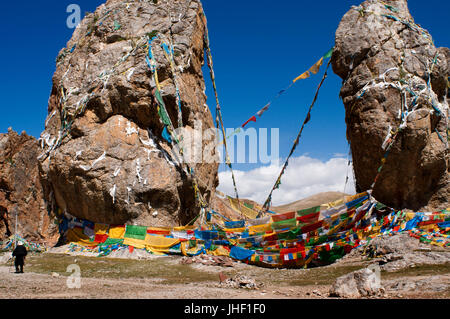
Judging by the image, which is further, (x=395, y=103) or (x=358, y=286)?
(x=395, y=103)

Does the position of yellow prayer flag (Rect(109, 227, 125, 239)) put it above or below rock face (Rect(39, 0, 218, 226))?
below

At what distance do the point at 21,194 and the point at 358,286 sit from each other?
83.4ft

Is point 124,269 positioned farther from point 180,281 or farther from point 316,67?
point 316,67

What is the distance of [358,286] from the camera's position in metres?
6.46

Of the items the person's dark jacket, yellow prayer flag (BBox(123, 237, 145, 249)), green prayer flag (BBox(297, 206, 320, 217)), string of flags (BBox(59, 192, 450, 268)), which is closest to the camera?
the person's dark jacket

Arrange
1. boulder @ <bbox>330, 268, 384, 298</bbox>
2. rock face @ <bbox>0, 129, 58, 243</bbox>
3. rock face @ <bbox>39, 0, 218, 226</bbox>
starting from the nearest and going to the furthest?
1. boulder @ <bbox>330, 268, 384, 298</bbox>
2. rock face @ <bbox>39, 0, 218, 226</bbox>
3. rock face @ <bbox>0, 129, 58, 243</bbox>

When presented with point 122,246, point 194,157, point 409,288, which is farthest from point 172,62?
point 409,288

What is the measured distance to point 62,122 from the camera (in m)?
19.3

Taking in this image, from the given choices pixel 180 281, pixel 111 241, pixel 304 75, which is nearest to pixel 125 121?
pixel 111 241

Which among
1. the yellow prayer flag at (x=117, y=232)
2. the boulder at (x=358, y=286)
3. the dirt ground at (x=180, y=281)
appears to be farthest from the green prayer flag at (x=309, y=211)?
the yellow prayer flag at (x=117, y=232)

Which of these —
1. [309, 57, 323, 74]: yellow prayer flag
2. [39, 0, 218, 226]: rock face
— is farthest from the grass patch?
[309, 57, 323, 74]: yellow prayer flag

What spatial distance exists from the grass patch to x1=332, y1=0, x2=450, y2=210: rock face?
856 centimetres

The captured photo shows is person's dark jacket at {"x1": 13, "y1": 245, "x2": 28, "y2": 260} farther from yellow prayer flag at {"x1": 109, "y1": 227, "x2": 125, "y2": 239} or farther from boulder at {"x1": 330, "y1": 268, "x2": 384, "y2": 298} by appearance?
boulder at {"x1": 330, "y1": 268, "x2": 384, "y2": 298}

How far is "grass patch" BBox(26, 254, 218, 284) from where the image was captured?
10.6m
